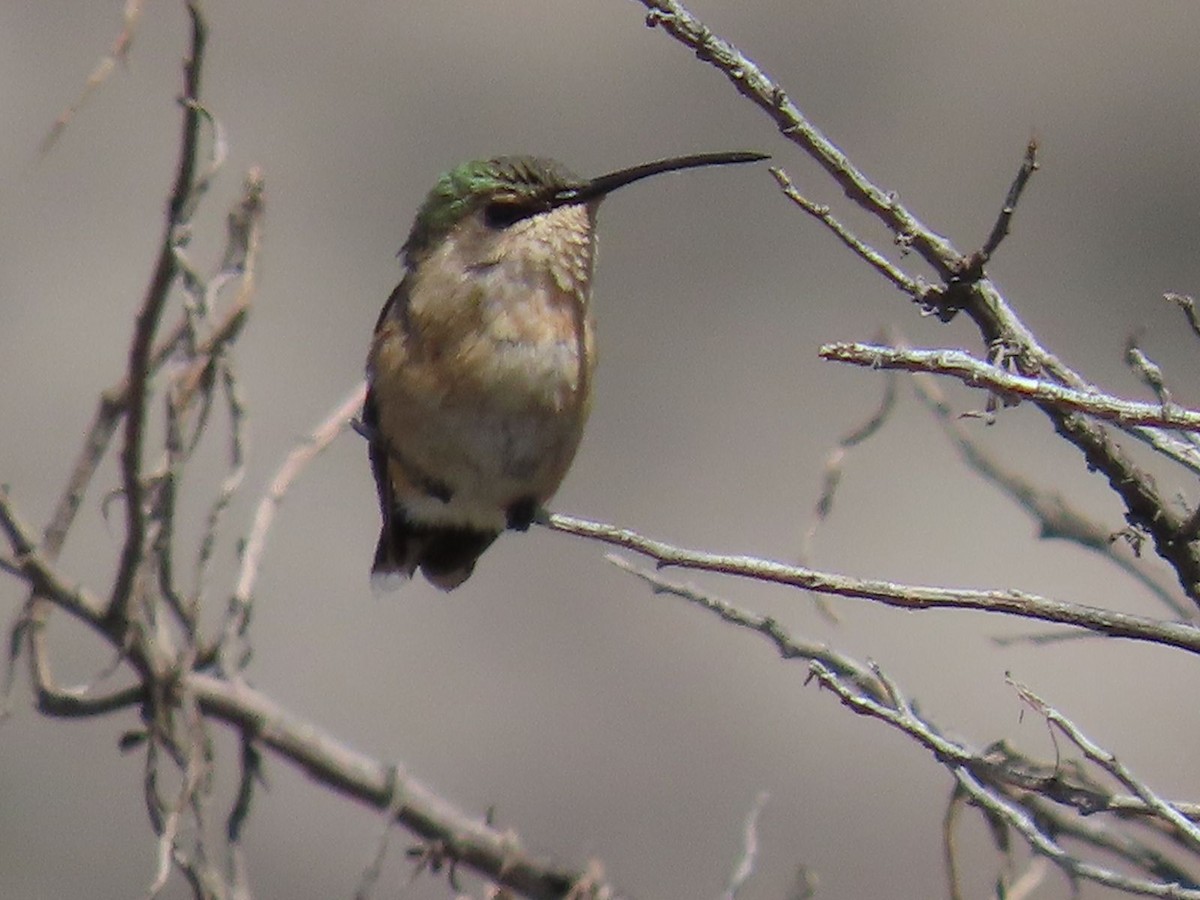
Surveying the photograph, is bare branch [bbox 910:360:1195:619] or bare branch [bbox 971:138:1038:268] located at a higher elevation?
bare branch [bbox 910:360:1195:619]

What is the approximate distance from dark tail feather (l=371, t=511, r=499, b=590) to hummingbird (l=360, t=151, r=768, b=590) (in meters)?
0.15

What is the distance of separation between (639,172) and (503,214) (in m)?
0.54

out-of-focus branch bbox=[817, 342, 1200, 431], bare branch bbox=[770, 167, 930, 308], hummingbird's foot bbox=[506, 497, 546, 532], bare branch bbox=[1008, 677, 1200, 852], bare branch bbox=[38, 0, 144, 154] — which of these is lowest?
bare branch bbox=[1008, 677, 1200, 852]

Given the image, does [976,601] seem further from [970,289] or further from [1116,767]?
[970,289]

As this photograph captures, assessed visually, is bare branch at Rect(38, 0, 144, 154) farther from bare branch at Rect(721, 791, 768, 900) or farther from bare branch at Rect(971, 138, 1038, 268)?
bare branch at Rect(721, 791, 768, 900)

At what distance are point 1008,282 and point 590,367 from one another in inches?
129

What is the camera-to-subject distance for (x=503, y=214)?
362cm

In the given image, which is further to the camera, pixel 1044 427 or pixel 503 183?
pixel 1044 427

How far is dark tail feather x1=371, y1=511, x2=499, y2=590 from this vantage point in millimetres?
3881

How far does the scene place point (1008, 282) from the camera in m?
6.53

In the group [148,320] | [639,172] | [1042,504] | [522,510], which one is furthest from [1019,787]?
[522,510]

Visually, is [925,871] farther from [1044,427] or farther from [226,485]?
[226,485]

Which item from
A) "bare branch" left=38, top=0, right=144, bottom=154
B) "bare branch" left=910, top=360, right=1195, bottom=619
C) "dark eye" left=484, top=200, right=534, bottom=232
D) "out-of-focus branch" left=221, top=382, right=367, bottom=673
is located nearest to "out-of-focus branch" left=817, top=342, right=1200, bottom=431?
"bare branch" left=910, top=360, right=1195, bottom=619

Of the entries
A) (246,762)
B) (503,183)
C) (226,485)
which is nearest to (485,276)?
(503,183)
